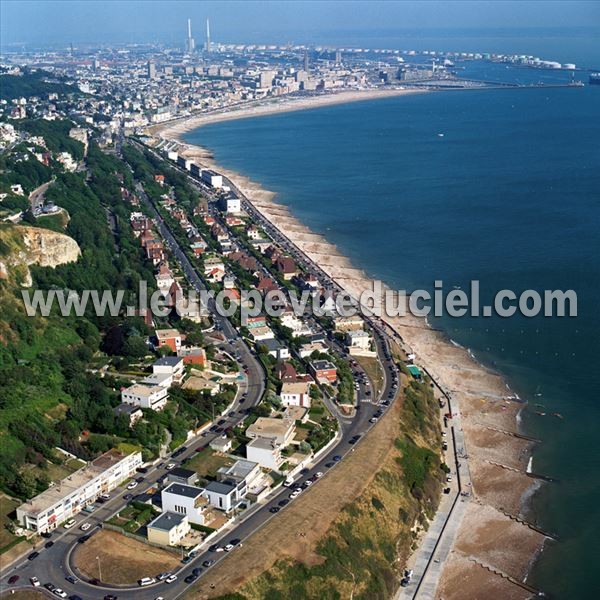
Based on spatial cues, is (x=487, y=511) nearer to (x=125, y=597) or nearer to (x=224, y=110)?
(x=125, y=597)

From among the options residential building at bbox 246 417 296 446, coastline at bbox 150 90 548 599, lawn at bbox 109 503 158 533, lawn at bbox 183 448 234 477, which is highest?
residential building at bbox 246 417 296 446

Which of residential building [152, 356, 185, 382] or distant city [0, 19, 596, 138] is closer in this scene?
residential building [152, 356, 185, 382]

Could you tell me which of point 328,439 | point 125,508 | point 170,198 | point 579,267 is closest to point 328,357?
point 328,439

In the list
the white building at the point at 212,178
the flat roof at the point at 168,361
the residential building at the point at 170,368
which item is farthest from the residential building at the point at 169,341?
the white building at the point at 212,178

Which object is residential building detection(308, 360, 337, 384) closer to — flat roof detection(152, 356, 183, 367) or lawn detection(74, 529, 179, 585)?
flat roof detection(152, 356, 183, 367)

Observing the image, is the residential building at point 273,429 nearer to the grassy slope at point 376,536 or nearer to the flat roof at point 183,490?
the grassy slope at point 376,536

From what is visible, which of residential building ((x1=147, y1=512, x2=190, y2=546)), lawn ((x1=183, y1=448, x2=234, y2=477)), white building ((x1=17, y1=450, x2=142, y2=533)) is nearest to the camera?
residential building ((x1=147, y1=512, x2=190, y2=546))

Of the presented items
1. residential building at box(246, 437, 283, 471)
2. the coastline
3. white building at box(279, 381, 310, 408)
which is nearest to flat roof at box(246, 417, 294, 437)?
residential building at box(246, 437, 283, 471)

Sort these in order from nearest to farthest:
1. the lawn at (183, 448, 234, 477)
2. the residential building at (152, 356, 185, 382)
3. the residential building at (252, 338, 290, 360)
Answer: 1. the lawn at (183, 448, 234, 477)
2. the residential building at (152, 356, 185, 382)
3. the residential building at (252, 338, 290, 360)
